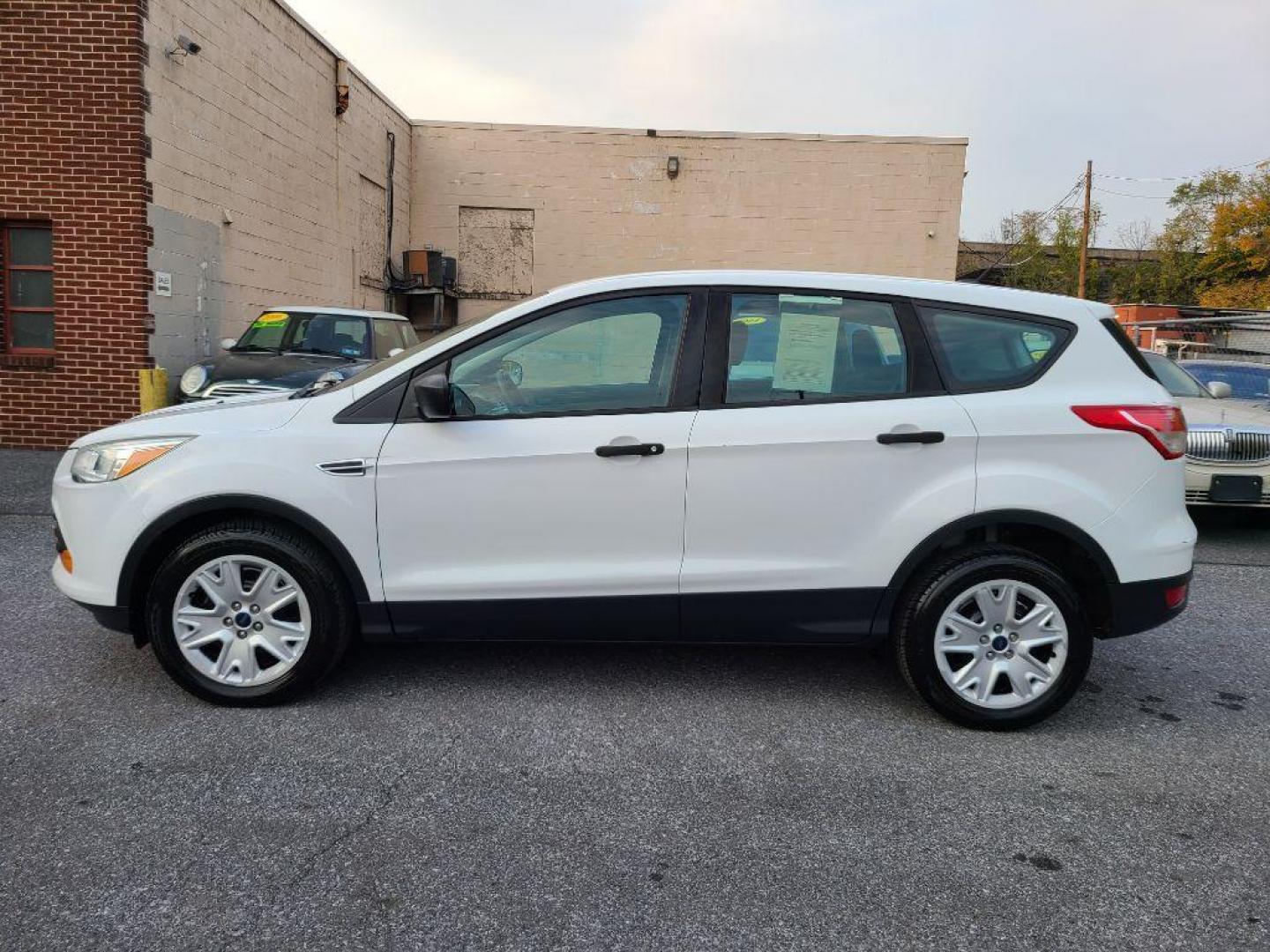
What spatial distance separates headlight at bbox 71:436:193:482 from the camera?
3859mm

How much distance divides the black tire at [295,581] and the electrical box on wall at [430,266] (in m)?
16.8

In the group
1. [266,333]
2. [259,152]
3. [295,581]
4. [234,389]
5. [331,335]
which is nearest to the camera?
[295,581]

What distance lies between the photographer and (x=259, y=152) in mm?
13773

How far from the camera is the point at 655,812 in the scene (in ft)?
10.4

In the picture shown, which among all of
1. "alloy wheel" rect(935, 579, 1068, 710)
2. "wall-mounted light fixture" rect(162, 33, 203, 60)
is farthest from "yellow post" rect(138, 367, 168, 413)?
"alloy wheel" rect(935, 579, 1068, 710)

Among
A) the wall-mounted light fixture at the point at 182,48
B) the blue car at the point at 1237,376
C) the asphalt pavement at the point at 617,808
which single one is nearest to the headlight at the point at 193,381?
the wall-mounted light fixture at the point at 182,48

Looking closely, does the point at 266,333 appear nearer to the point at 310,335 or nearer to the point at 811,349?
the point at 310,335

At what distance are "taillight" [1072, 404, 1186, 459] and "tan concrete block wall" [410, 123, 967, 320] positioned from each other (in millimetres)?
17214

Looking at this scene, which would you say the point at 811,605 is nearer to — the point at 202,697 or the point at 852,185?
the point at 202,697

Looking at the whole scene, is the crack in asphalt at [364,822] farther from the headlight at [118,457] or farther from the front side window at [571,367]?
the headlight at [118,457]

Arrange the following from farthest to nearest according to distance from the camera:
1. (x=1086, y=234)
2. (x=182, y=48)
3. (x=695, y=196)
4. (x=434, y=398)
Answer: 1. (x=1086, y=234)
2. (x=695, y=196)
3. (x=182, y=48)
4. (x=434, y=398)

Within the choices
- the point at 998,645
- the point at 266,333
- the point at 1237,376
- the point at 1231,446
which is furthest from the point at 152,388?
the point at 1237,376

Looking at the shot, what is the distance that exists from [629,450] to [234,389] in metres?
6.85

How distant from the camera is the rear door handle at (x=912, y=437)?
3.78 metres
